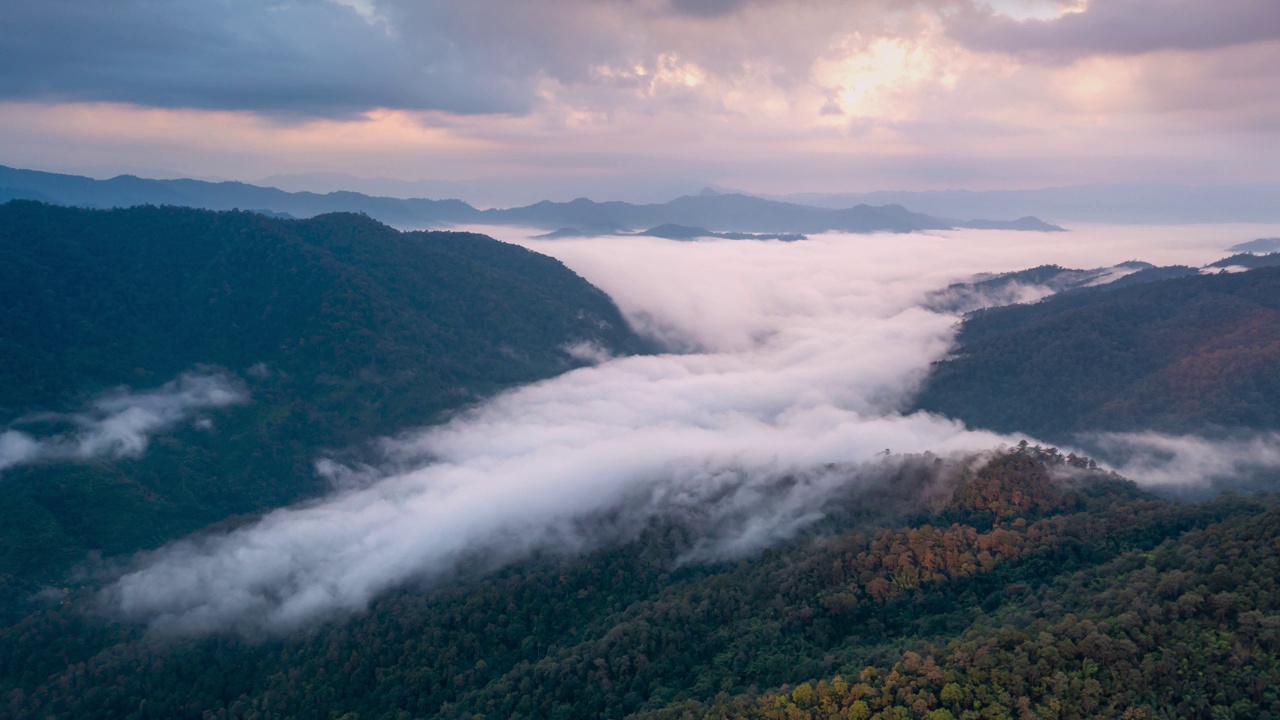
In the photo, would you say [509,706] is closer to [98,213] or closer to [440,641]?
[440,641]

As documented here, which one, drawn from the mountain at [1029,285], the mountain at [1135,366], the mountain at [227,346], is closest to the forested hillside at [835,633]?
the mountain at [227,346]

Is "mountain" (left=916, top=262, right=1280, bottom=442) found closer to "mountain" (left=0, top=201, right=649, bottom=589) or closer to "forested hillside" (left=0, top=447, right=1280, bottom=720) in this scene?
"forested hillside" (left=0, top=447, right=1280, bottom=720)

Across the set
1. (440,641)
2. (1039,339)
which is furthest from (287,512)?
(1039,339)

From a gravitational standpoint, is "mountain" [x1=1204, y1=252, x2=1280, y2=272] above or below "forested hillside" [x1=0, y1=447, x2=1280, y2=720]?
above

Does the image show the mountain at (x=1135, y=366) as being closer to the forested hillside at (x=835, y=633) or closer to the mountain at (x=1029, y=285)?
the forested hillside at (x=835, y=633)

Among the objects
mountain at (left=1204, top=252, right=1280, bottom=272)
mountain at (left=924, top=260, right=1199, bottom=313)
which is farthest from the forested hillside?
mountain at (left=924, top=260, right=1199, bottom=313)
